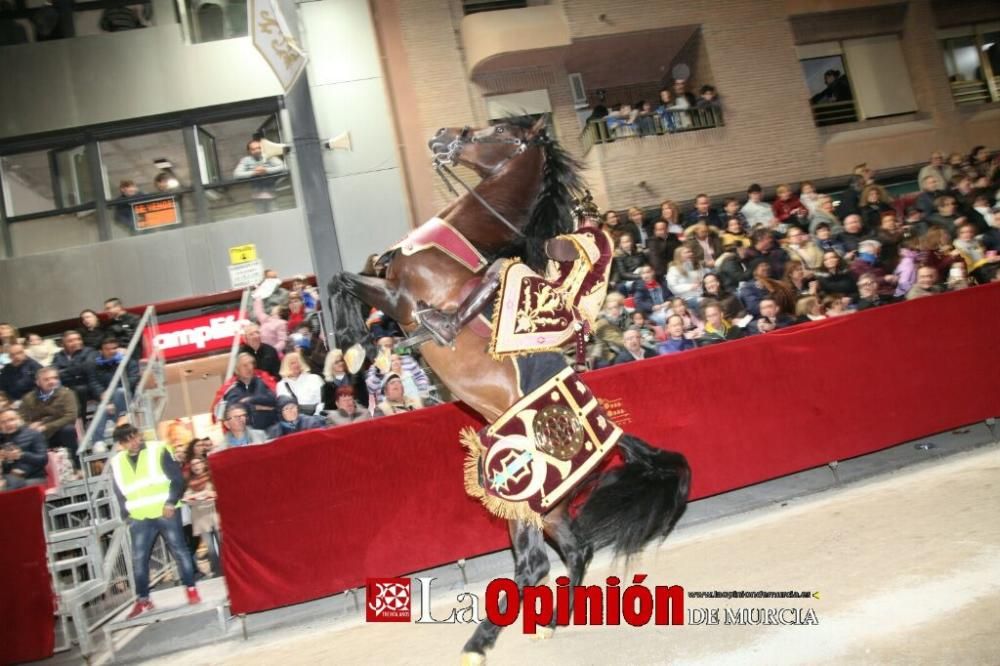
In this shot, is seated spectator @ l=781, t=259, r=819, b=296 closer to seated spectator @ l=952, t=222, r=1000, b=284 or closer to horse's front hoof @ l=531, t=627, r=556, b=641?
seated spectator @ l=952, t=222, r=1000, b=284

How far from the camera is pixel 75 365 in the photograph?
8.41 meters

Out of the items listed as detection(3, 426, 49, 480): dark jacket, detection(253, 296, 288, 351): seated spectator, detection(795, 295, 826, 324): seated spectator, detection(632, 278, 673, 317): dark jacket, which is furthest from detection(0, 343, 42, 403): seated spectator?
detection(795, 295, 826, 324): seated spectator

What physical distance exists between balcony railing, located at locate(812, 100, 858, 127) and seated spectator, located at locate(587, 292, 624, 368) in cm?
996

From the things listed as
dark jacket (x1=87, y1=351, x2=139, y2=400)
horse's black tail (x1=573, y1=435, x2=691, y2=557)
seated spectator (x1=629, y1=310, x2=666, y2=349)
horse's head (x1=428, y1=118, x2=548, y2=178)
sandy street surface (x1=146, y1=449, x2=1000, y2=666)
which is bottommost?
sandy street surface (x1=146, y1=449, x2=1000, y2=666)

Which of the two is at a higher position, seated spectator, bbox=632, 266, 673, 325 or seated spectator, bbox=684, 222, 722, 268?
seated spectator, bbox=684, 222, 722, 268

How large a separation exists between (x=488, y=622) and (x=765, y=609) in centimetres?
152

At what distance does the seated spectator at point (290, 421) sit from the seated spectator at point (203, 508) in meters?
0.68

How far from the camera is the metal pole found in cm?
1192

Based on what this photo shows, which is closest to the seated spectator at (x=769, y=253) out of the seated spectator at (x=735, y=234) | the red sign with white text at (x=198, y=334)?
the seated spectator at (x=735, y=234)

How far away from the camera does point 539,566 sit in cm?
419

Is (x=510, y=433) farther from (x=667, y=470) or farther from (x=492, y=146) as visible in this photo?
(x=492, y=146)

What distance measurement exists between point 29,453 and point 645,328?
240 inches

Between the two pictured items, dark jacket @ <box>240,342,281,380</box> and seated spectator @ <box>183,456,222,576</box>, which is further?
dark jacket @ <box>240,342,281,380</box>

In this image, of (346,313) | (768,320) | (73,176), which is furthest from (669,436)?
(73,176)
